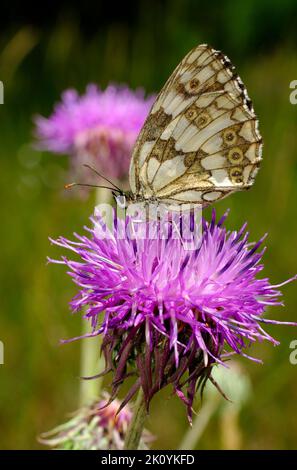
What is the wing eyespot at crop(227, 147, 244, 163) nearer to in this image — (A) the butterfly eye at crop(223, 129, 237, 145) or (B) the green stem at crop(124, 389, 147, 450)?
(A) the butterfly eye at crop(223, 129, 237, 145)

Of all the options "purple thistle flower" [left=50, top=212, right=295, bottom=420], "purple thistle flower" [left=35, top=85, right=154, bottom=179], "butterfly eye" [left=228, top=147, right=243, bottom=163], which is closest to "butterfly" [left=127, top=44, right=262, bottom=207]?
"butterfly eye" [left=228, top=147, right=243, bottom=163]

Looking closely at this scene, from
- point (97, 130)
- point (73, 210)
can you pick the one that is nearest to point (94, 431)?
point (97, 130)

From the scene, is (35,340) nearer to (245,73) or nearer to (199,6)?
(245,73)

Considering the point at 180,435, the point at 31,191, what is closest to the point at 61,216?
the point at 31,191

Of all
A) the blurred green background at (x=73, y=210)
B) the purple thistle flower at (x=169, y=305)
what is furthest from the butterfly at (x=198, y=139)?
the blurred green background at (x=73, y=210)

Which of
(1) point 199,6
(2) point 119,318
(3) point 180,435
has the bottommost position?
(3) point 180,435

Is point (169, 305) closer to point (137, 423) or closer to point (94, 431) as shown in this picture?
point (137, 423)
